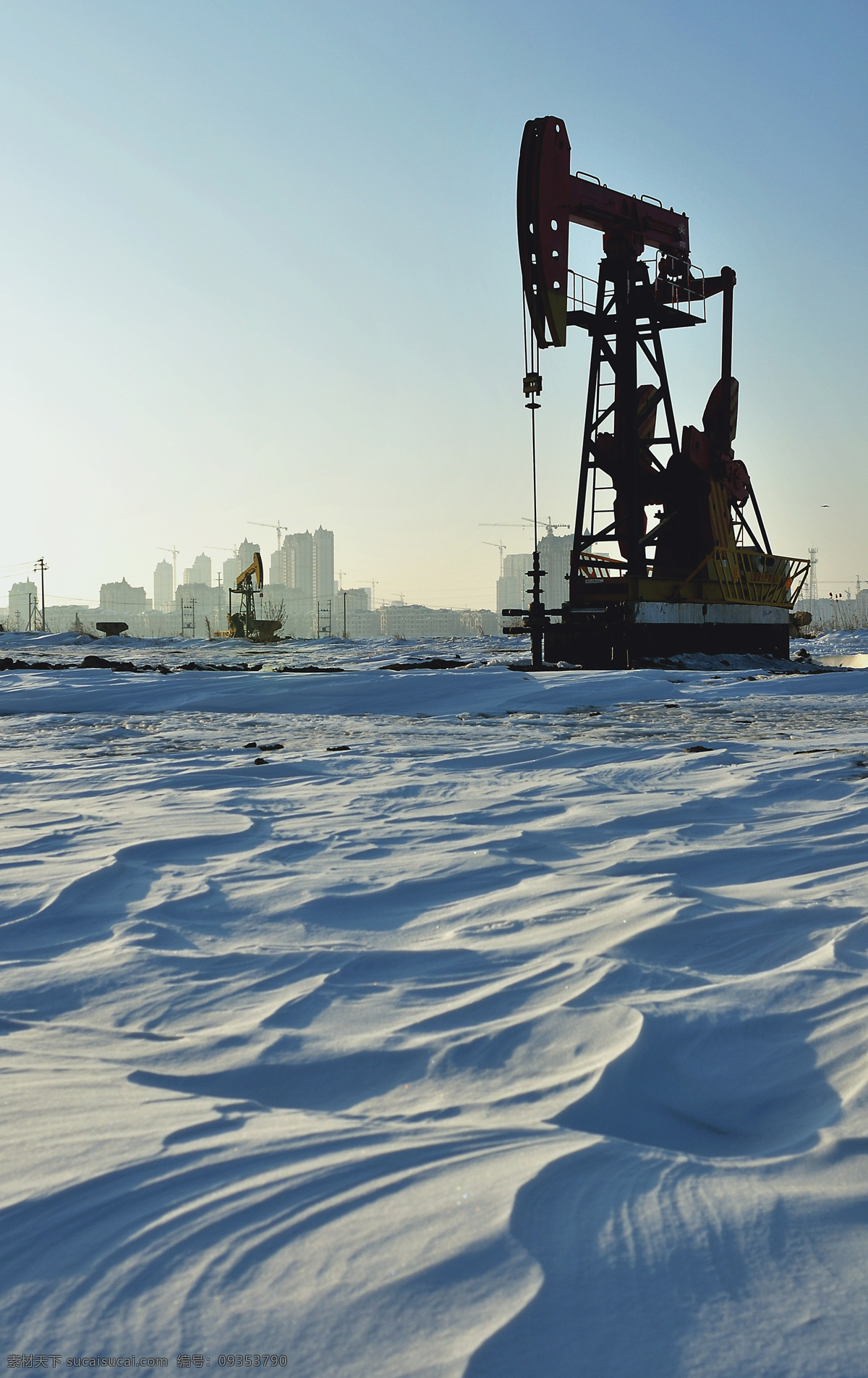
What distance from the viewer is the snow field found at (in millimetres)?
1110

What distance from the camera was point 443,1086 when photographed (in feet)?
5.50

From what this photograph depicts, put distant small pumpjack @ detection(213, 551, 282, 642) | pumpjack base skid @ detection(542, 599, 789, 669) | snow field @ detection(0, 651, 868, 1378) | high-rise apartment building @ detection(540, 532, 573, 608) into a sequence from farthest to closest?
1. high-rise apartment building @ detection(540, 532, 573, 608)
2. distant small pumpjack @ detection(213, 551, 282, 642)
3. pumpjack base skid @ detection(542, 599, 789, 669)
4. snow field @ detection(0, 651, 868, 1378)

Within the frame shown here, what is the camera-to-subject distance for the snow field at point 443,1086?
1110mm

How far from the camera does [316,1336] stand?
1072 millimetres

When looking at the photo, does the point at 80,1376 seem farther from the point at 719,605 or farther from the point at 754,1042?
the point at 719,605

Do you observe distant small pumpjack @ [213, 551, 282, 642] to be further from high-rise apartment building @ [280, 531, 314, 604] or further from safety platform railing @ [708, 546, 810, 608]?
high-rise apartment building @ [280, 531, 314, 604]

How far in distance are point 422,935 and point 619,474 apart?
14700mm

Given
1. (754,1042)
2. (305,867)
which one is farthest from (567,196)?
(754,1042)

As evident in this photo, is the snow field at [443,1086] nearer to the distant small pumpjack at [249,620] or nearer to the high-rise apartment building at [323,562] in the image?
the distant small pumpjack at [249,620]

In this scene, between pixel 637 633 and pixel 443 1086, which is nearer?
pixel 443 1086

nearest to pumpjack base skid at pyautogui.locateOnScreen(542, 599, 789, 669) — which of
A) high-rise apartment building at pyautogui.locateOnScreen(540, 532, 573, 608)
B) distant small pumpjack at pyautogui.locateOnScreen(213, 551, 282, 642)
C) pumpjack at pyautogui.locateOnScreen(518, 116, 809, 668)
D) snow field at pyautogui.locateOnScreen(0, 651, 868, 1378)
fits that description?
pumpjack at pyautogui.locateOnScreen(518, 116, 809, 668)

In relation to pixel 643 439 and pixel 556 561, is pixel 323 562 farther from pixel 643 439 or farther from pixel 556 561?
pixel 643 439

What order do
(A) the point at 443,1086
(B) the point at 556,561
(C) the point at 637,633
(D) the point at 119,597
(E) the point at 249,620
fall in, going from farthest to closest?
(D) the point at 119,597
(B) the point at 556,561
(E) the point at 249,620
(C) the point at 637,633
(A) the point at 443,1086

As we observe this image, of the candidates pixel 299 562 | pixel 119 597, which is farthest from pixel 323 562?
pixel 119 597
